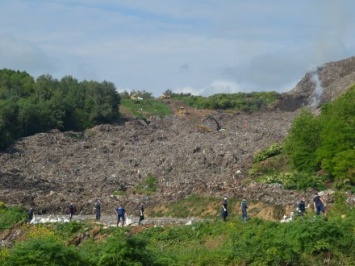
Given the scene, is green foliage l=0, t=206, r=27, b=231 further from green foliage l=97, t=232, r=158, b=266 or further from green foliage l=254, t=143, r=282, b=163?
green foliage l=254, t=143, r=282, b=163

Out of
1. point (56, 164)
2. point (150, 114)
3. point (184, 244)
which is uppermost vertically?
point (150, 114)

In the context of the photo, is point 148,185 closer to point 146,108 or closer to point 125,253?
point 125,253

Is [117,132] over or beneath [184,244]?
over

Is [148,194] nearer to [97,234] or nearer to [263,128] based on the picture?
[97,234]

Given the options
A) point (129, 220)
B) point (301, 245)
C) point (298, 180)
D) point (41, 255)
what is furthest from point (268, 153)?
point (41, 255)

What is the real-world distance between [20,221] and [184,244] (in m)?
12.9

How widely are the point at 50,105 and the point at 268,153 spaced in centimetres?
2911

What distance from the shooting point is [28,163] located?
63406 millimetres

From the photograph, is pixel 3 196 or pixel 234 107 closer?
pixel 3 196

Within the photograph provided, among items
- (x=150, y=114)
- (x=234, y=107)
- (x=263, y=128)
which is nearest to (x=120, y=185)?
(x=263, y=128)

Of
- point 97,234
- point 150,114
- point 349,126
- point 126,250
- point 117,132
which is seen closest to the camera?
point 126,250

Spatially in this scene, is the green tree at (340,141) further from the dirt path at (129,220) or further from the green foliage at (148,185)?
the green foliage at (148,185)

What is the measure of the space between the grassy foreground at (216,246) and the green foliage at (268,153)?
2422cm

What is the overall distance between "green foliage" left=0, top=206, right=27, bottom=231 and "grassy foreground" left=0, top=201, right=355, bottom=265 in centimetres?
871
